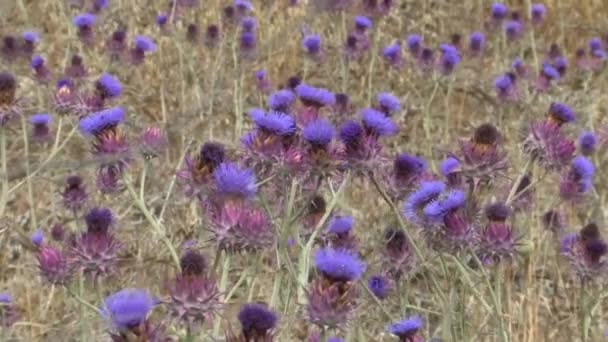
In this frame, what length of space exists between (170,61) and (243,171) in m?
4.48

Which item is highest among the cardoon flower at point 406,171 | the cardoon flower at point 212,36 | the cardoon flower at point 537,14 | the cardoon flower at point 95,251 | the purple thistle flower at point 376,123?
the purple thistle flower at point 376,123

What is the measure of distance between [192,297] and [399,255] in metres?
0.92

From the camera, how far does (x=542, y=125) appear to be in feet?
7.75

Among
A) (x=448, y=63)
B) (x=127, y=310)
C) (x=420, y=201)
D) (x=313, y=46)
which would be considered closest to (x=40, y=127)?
(x=313, y=46)

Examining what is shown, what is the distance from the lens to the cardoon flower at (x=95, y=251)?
6.60 ft

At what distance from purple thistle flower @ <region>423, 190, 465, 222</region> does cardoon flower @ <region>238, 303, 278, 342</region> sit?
587mm

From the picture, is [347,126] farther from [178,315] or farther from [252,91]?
[252,91]

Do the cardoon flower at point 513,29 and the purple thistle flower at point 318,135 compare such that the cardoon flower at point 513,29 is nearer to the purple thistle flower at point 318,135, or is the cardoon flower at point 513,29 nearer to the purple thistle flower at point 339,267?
the purple thistle flower at point 318,135

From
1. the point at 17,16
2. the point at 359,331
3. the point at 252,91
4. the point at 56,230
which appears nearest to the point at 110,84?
the point at 56,230

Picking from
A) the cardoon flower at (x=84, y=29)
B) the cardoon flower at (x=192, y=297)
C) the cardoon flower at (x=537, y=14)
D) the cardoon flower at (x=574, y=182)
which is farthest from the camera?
the cardoon flower at (x=537, y=14)

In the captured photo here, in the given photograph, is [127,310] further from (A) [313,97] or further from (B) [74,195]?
(B) [74,195]

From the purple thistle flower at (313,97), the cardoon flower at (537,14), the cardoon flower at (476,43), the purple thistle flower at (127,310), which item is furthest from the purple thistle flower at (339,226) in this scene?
the cardoon flower at (537,14)

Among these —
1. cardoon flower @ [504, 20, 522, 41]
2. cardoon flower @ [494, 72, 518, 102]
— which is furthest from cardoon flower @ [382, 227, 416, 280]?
cardoon flower @ [504, 20, 522, 41]

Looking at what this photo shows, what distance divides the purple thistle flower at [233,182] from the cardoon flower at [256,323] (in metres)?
0.32
